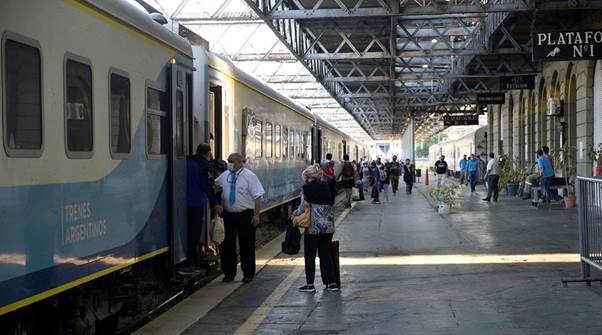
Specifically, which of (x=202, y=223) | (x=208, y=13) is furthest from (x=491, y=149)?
(x=202, y=223)

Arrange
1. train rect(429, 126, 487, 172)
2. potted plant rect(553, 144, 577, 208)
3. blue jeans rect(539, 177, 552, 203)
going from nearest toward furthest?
blue jeans rect(539, 177, 552, 203)
potted plant rect(553, 144, 577, 208)
train rect(429, 126, 487, 172)

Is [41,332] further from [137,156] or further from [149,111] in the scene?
[149,111]

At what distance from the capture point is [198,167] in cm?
861

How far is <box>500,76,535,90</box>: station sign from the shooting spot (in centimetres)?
2625

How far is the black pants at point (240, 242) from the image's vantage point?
9.58 metres

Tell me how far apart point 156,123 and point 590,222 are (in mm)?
5068

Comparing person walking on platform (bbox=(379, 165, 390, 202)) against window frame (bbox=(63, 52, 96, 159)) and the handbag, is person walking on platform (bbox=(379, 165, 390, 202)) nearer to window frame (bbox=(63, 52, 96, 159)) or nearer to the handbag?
the handbag

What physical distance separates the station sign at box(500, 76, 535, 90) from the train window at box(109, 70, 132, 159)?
2156 centimetres

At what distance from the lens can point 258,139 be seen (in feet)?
45.0

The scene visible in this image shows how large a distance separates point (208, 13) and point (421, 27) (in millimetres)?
6918

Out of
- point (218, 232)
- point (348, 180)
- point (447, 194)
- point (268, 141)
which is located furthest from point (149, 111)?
point (348, 180)

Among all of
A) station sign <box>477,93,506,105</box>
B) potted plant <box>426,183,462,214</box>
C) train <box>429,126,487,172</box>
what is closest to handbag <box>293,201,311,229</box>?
potted plant <box>426,183,462,214</box>

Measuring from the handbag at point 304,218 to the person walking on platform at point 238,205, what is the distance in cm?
81

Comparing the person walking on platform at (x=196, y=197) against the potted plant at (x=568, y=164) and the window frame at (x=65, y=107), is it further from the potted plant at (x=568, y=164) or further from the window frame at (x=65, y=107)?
the potted plant at (x=568, y=164)
